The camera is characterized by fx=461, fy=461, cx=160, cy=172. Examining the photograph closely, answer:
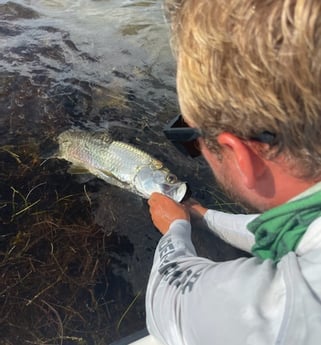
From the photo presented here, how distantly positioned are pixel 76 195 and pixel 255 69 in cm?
289

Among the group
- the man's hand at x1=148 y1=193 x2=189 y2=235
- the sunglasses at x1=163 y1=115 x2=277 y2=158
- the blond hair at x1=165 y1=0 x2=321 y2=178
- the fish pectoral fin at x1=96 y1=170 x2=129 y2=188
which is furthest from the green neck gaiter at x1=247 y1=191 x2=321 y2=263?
the fish pectoral fin at x1=96 y1=170 x2=129 y2=188

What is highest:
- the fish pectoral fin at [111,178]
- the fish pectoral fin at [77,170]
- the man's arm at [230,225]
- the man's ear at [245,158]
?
the man's ear at [245,158]

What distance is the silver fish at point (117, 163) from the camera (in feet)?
11.4

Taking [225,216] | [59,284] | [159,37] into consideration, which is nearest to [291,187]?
[225,216]

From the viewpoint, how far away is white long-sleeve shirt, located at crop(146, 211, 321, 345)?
1.14m

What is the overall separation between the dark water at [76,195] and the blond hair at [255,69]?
6.02ft

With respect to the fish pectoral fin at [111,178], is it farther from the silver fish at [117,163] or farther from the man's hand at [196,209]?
the man's hand at [196,209]

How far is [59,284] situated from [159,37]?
4823 mm

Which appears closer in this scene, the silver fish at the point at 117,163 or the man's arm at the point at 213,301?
the man's arm at the point at 213,301

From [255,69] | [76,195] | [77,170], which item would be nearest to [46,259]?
[76,195]

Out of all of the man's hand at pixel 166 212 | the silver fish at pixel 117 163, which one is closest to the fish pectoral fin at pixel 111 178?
the silver fish at pixel 117 163

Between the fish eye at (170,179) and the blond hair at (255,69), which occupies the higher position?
the blond hair at (255,69)

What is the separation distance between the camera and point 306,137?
1.32 m

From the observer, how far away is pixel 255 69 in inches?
47.7
